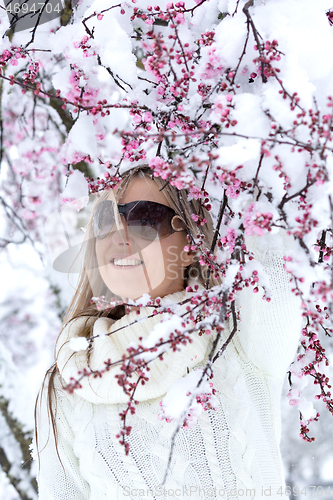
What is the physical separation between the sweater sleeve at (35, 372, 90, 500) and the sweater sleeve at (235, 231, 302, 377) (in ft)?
2.57

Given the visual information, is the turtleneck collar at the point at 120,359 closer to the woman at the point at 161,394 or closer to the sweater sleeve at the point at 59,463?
the woman at the point at 161,394

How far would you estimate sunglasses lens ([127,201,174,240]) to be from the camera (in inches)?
51.9

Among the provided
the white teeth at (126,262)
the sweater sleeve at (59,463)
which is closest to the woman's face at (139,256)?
the white teeth at (126,262)

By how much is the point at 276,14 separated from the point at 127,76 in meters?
0.33

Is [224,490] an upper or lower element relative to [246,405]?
lower

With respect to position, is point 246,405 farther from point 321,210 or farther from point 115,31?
point 115,31

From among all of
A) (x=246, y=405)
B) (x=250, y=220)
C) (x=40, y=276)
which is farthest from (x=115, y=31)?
(x=40, y=276)

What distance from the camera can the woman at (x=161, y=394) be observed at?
125cm

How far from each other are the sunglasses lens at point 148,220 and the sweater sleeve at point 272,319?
1.08ft

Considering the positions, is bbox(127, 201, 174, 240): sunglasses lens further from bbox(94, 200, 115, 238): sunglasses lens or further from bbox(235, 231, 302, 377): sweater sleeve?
bbox(235, 231, 302, 377): sweater sleeve

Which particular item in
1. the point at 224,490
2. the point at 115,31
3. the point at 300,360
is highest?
the point at 115,31

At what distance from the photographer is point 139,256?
1.38m

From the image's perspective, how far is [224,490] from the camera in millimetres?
1231

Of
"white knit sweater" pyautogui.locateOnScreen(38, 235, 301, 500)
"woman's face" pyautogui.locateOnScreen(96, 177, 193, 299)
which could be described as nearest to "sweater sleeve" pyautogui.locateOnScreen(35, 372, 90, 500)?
"white knit sweater" pyautogui.locateOnScreen(38, 235, 301, 500)
